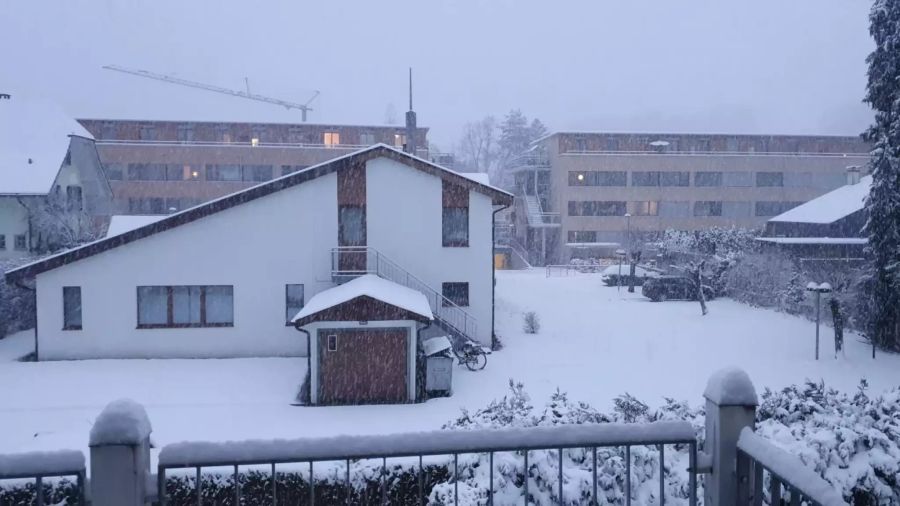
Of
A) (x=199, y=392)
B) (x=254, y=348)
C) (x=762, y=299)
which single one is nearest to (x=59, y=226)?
(x=254, y=348)

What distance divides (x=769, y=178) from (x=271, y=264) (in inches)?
1960

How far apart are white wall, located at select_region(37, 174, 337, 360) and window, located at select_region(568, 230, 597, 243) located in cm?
3782

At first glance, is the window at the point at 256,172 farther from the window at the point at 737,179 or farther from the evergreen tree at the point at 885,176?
the evergreen tree at the point at 885,176

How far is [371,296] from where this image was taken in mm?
18219

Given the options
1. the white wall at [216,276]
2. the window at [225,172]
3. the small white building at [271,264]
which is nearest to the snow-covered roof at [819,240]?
the small white building at [271,264]

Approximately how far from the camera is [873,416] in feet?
23.5

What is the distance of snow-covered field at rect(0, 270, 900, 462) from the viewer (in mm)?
15633

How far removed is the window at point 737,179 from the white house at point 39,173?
46.7 m

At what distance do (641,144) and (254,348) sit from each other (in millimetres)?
44108

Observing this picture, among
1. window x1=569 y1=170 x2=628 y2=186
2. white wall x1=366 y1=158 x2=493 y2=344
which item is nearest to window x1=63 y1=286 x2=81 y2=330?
white wall x1=366 y1=158 x2=493 y2=344

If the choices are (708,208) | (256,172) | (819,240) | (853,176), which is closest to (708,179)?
(708,208)

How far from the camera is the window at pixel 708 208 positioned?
5969cm

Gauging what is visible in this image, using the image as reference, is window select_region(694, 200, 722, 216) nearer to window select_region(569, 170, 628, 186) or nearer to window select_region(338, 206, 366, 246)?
window select_region(569, 170, 628, 186)

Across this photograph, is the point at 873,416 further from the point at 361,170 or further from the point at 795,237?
the point at 795,237
